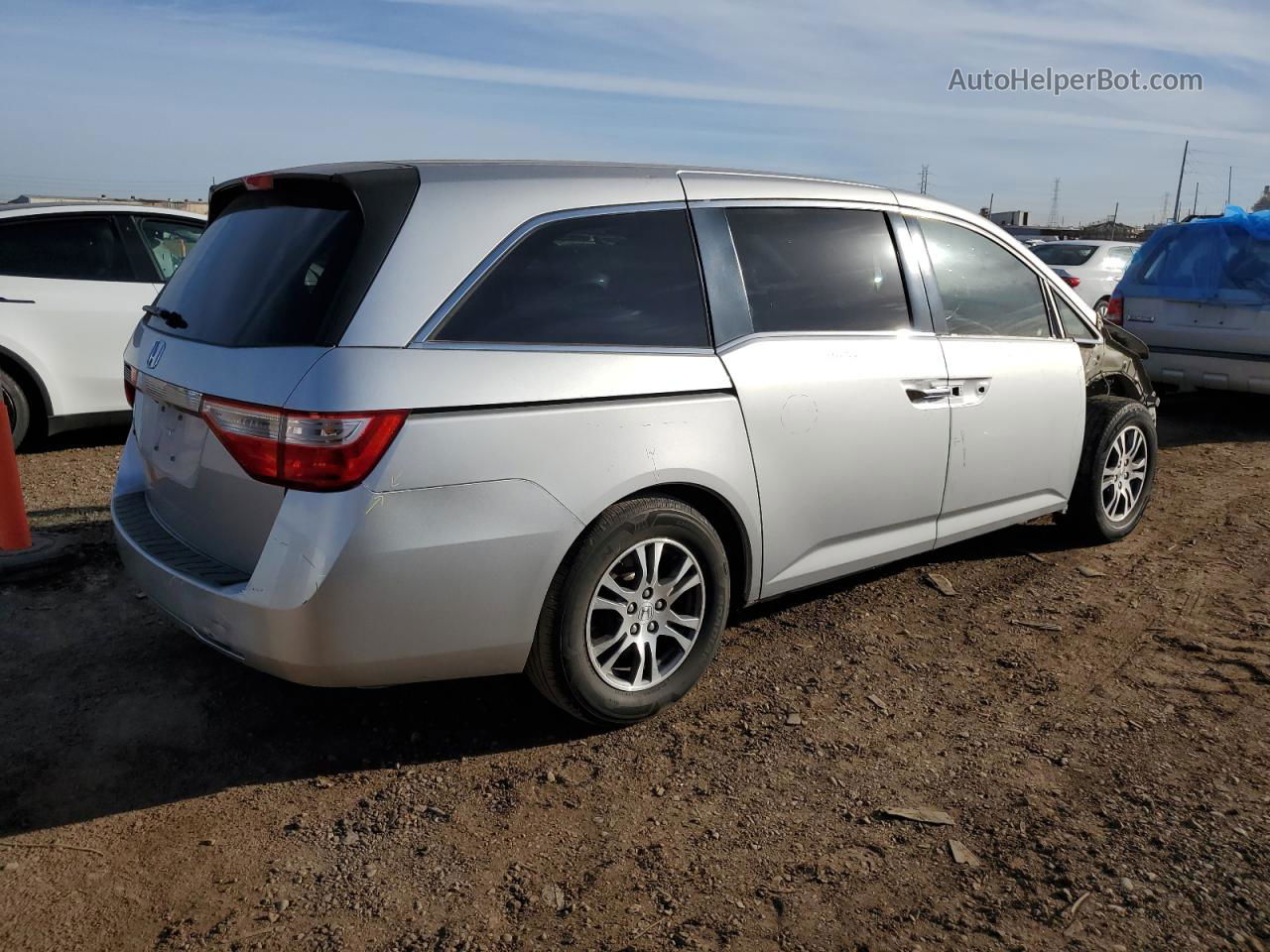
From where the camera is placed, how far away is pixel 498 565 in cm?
295

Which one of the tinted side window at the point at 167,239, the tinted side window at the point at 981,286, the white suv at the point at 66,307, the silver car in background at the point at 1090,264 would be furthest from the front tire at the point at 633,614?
the silver car in background at the point at 1090,264

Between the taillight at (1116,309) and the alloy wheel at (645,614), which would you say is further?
the taillight at (1116,309)

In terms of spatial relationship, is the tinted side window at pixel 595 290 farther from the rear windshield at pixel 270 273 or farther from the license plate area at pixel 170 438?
the license plate area at pixel 170 438

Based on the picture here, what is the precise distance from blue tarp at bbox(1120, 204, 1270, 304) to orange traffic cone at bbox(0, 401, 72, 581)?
8.18 meters

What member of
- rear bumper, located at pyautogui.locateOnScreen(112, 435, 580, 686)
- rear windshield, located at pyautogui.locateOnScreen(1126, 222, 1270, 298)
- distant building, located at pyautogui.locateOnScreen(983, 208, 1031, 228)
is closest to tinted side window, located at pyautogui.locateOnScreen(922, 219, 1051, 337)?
rear bumper, located at pyautogui.locateOnScreen(112, 435, 580, 686)

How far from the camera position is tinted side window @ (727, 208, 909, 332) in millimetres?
3689

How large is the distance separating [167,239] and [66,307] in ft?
3.18

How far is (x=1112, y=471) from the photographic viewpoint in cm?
531

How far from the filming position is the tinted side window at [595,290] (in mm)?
3020

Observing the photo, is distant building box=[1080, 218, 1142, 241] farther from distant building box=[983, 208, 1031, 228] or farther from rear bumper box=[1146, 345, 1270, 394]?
rear bumper box=[1146, 345, 1270, 394]

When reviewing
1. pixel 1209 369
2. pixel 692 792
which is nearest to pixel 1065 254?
pixel 1209 369

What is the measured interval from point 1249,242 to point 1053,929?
7525mm

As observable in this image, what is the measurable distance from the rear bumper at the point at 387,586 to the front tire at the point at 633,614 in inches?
4.3

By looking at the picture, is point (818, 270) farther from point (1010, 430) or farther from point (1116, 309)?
point (1116, 309)
